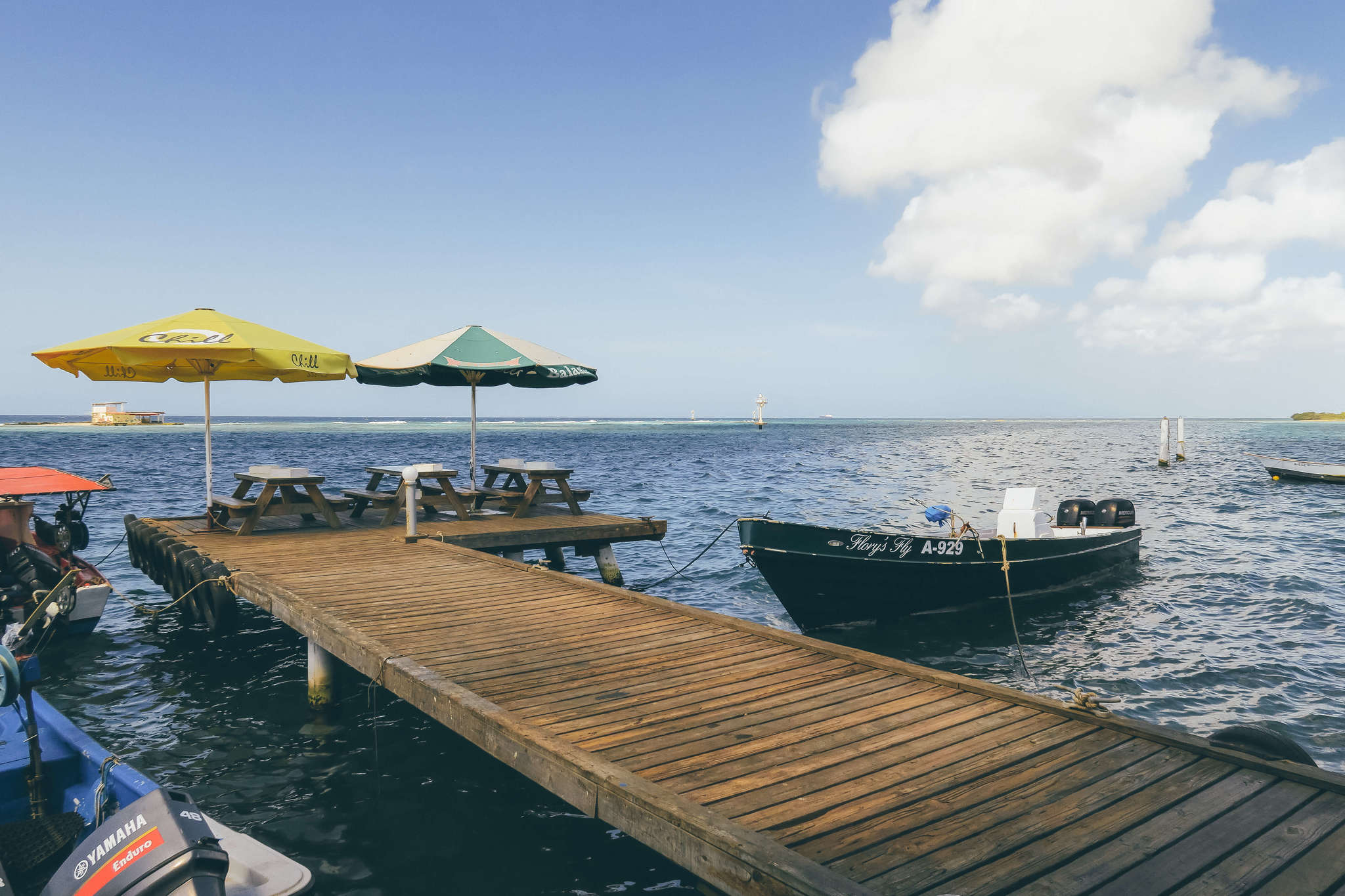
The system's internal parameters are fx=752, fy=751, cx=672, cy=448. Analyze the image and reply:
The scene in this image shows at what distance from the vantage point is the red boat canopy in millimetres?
7656

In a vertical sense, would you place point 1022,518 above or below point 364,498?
below

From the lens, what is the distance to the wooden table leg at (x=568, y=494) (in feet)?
37.8

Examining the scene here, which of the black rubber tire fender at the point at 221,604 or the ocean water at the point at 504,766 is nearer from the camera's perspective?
the ocean water at the point at 504,766

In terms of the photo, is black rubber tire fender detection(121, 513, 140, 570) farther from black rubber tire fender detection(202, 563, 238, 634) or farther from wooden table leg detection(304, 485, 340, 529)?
black rubber tire fender detection(202, 563, 238, 634)

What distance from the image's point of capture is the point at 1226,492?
2942cm

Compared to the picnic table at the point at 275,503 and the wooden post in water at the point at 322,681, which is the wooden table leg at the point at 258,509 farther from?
the wooden post in water at the point at 322,681

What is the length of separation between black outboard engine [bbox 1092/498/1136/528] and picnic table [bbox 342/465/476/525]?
11.4m

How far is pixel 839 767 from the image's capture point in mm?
3717

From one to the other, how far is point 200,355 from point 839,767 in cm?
835

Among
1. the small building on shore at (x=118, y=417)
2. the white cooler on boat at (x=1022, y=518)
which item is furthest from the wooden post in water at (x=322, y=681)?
the small building on shore at (x=118, y=417)

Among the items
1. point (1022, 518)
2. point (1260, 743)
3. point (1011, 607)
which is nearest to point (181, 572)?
point (1011, 607)

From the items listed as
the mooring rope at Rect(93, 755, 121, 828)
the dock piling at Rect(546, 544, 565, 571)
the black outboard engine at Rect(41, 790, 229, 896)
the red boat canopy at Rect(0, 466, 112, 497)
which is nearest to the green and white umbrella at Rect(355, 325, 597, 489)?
the dock piling at Rect(546, 544, 565, 571)

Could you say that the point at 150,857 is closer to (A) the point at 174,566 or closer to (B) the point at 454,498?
(A) the point at 174,566

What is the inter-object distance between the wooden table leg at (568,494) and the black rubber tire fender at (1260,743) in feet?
28.4
